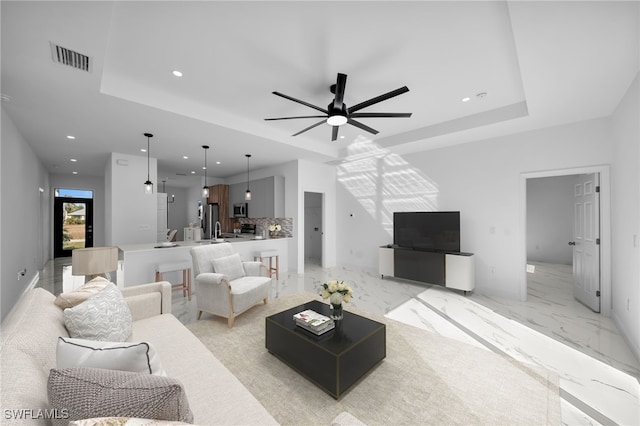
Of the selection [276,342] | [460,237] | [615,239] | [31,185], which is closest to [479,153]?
[460,237]

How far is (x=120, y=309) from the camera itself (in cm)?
182

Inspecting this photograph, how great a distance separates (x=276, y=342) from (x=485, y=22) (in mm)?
3282

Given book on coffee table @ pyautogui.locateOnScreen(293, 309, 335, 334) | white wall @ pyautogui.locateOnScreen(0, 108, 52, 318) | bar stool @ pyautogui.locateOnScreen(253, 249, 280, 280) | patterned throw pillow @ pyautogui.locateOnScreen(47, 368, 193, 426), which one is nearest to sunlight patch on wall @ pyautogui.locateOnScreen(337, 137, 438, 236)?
bar stool @ pyautogui.locateOnScreen(253, 249, 280, 280)

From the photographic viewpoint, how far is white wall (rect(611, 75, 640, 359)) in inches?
99.9

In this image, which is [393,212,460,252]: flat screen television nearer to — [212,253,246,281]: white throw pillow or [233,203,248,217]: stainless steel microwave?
[212,253,246,281]: white throw pillow

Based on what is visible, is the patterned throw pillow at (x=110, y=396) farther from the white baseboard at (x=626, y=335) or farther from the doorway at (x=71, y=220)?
the doorway at (x=71, y=220)

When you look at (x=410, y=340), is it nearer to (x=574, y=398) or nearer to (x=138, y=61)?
(x=574, y=398)

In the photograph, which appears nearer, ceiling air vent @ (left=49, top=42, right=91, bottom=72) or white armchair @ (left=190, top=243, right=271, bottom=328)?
ceiling air vent @ (left=49, top=42, right=91, bottom=72)

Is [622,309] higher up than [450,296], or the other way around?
[622,309]

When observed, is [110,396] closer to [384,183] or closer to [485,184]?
[485,184]

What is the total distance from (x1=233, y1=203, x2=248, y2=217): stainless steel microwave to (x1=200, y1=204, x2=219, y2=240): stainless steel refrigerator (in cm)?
106

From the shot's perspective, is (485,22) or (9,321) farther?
(485,22)

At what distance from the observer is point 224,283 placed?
10.2ft

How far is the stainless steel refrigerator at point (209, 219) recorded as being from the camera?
8.49 metres
